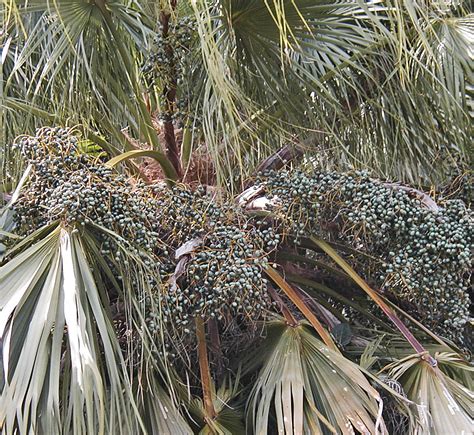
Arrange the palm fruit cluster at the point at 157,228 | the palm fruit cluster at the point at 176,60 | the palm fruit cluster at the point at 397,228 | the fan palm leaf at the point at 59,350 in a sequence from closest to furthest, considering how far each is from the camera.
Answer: the fan palm leaf at the point at 59,350 < the palm fruit cluster at the point at 157,228 < the palm fruit cluster at the point at 397,228 < the palm fruit cluster at the point at 176,60

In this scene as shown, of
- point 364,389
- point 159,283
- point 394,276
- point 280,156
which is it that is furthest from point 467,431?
point 280,156

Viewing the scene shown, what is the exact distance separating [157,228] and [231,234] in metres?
0.27

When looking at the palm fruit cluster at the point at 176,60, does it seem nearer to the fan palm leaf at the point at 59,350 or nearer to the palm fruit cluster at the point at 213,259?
the palm fruit cluster at the point at 213,259

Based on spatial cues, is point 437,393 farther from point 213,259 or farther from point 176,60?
point 176,60

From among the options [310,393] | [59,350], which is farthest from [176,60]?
[310,393]

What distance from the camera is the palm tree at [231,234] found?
2.10 meters

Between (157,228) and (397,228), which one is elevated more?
(157,228)

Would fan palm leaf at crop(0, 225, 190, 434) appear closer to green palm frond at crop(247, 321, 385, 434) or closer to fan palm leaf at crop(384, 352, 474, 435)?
green palm frond at crop(247, 321, 385, 434)

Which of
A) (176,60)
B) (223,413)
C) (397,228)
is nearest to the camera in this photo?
(223,413)

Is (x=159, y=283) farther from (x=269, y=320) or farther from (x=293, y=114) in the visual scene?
(x=293, y=114)

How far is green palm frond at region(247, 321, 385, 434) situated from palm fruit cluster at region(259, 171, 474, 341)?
42 cm

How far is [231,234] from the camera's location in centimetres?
244

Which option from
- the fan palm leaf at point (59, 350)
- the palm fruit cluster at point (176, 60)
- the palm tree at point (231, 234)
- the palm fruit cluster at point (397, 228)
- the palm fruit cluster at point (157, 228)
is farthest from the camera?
the palm fruit cluster at point (176, 60)

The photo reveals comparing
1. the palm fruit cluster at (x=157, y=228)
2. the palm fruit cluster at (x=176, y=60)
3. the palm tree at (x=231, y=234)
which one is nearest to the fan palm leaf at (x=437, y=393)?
the palm tree at (x=231, y=234)
